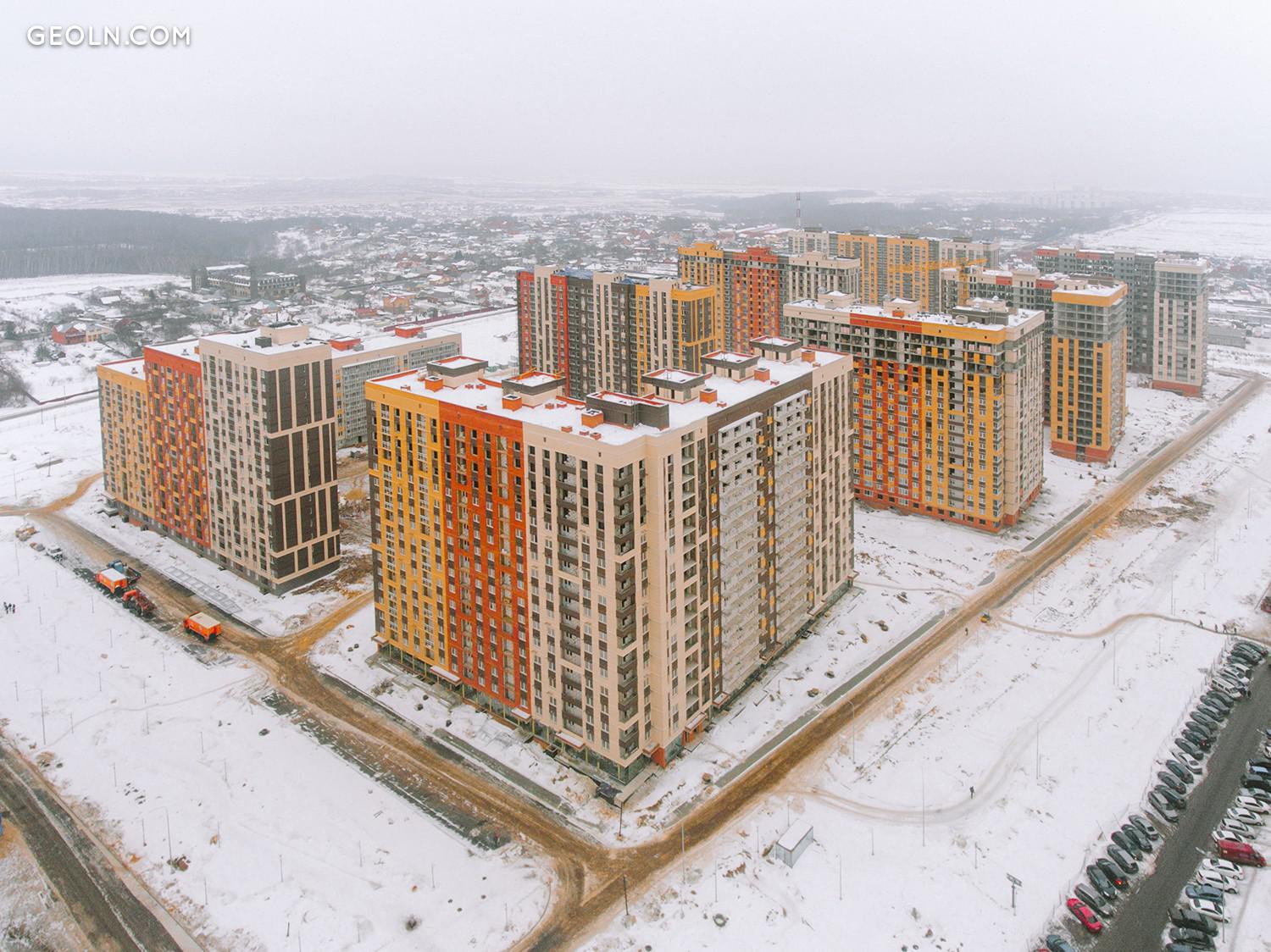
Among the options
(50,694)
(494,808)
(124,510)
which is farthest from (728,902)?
(124,510)

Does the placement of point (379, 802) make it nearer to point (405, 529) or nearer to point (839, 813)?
point (405, 529)

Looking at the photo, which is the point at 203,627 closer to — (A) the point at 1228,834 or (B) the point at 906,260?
(A) the point at 1228,834

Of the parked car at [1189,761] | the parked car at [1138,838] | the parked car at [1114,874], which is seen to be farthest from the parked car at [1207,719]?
the parked car at [1114,874]

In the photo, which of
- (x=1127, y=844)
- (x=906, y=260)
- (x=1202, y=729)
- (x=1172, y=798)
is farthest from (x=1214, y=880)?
(x=906, y=260)

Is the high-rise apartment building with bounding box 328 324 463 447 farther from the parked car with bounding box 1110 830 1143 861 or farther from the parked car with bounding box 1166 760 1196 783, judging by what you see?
the parked car with bounding box 1110 830 1143 861

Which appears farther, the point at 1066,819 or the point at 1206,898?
the point at 1066,819
